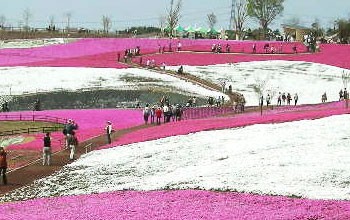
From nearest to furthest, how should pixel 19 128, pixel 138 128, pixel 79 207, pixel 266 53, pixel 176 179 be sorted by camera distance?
pixel 79 207 → pixel 176 179 → pixel 138 128 → pixel 19 128 → pixel 266 53

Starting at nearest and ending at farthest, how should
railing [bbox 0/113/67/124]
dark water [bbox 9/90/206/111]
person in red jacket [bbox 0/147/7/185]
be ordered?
person in red jacket [bbox 0/147/7/185]
railing [bbox 0/113/67/124]
dark water [bbox 9/90/206/111]

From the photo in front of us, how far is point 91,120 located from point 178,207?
3780 centimetres

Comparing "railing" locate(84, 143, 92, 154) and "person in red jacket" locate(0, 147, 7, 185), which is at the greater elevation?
"person in red jacket" locate(0, 147, 7, 185)

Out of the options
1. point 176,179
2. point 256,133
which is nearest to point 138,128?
point 256,133

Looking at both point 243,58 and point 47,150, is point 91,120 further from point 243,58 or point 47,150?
point 243,58

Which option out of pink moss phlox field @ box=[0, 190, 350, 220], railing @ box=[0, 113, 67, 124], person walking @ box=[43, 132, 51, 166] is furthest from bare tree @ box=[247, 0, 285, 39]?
pink moss phlox field @ box=[0, 190, 350, 220]

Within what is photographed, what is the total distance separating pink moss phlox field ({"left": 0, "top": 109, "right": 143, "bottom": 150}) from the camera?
46.2 metres

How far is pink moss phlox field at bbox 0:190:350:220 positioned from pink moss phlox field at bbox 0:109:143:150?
806 inches

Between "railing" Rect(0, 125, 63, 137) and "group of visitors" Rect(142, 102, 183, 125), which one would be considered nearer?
"railing" Rect(0, 125, 63, 137)

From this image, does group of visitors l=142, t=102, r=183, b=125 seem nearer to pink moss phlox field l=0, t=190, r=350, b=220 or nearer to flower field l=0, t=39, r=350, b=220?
flower field l=0, t=39, r=350, b=220

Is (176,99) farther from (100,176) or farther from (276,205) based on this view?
(276,205)

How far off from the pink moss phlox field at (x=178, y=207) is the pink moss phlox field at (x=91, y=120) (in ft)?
67.1

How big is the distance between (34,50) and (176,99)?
40475 mm

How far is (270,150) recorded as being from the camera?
30359mm
